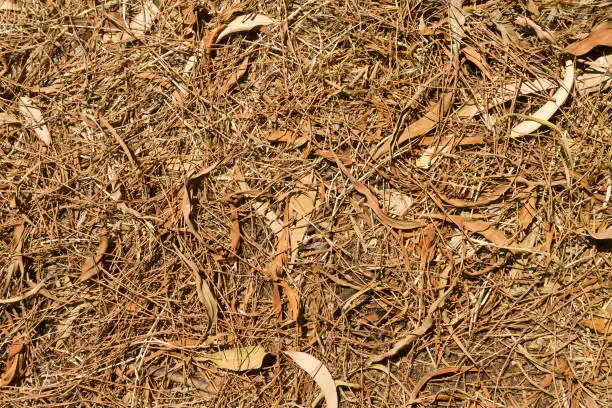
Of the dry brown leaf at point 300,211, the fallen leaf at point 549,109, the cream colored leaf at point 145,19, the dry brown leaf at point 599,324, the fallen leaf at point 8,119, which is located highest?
the cream colored leaf at point 145,19

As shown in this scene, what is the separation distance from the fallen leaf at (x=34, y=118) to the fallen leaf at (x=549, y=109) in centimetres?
187

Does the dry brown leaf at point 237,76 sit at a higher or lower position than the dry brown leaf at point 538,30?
higher

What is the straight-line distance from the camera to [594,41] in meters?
1.97

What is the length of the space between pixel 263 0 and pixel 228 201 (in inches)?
32.6

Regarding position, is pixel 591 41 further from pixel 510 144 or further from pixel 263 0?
pixel 263 0

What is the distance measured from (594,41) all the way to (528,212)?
68 cm

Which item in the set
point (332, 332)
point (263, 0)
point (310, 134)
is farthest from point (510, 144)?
point (263, 0)

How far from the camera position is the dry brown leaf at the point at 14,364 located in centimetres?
211

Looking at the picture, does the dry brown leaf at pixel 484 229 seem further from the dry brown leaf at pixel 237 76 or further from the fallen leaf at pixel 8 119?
the fallen leaf at pixel 8 119

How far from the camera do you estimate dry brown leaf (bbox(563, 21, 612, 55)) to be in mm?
1954

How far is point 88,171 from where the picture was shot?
2.17m

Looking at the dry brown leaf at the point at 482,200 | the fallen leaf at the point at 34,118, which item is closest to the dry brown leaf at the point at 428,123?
the dry brown leaf at the point at 482,200

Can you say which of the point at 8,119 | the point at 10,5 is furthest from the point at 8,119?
the point at 10,5

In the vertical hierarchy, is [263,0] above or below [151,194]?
above
